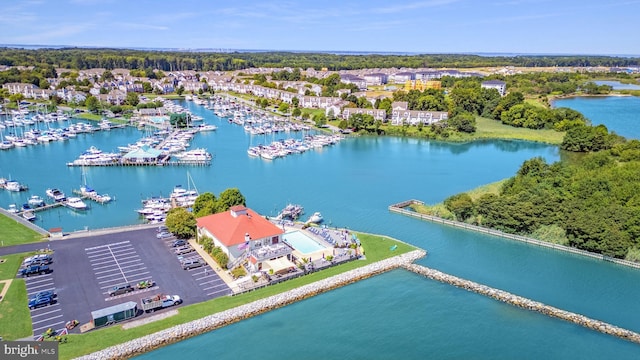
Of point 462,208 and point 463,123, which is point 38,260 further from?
point 463,123

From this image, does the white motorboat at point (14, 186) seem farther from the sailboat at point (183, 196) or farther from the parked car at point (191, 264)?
the parked car at point (191, 264)

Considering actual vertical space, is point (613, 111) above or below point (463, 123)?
above

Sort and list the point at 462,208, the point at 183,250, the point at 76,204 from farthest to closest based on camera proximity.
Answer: the point at 76,204, the point at 462,208, the point at 183,250

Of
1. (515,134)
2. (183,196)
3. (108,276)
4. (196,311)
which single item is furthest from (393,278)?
(515,134)

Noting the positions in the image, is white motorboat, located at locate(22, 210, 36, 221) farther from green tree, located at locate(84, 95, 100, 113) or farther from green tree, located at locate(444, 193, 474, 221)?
green tree, located at locate(84, 95, 100, 113)

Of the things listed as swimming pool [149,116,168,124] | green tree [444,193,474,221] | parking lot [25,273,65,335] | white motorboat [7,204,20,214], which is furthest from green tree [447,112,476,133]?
parking lot [25,273,65,335]
